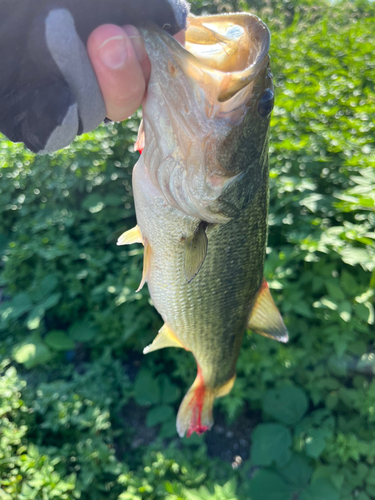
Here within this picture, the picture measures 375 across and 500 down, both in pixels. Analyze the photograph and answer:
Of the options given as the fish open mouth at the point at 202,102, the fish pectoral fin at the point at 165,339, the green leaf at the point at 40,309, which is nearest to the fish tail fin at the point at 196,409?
the fish pectoral fin at the point at 165,339

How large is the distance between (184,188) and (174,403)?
2129mm

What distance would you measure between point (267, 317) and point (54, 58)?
1.27m

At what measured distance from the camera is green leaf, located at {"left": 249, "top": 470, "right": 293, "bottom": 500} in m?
1.95

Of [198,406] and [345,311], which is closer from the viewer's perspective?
[198,406]

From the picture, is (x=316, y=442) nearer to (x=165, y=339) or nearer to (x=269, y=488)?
(x=269, y=488)

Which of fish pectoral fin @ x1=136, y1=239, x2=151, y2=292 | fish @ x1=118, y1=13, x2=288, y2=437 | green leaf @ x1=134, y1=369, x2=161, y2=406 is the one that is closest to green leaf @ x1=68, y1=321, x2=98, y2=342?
green leaf @ x1=134, y1=369, x2=161, y2=406

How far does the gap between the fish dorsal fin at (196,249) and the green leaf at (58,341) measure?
189 cm

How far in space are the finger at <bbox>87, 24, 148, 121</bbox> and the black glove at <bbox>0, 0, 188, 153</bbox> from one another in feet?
0.08

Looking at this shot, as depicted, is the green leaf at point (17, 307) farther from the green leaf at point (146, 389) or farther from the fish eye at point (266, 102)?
the fish eye at point (266, 102)

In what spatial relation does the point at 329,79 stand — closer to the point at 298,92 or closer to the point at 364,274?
the point at 298,92

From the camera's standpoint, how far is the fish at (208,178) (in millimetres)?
879

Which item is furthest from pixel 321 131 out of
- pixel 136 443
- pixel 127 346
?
pixel 136 443

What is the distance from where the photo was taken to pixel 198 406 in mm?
1823

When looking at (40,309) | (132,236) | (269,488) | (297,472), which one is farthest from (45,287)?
(297,472)
